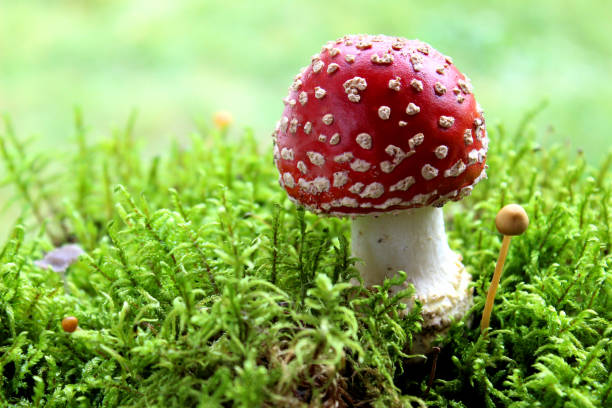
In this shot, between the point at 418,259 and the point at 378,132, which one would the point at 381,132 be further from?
the point at 418,259

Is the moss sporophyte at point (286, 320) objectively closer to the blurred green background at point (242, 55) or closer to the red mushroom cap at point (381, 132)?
the red mushroom cap at point (381, 132)

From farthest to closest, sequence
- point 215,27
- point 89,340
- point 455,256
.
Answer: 1. point 215,27
2. point 455,256
3. point 89,340

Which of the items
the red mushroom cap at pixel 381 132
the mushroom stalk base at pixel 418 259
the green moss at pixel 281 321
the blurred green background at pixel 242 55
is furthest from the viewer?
the blurred green background at pixel 242 55

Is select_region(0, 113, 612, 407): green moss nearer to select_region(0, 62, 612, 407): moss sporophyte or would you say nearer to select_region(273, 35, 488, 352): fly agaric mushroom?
select_region(0, 62, 612, 407): moss sporophyte

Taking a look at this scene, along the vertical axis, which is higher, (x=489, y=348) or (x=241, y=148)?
(x=241, y=148)

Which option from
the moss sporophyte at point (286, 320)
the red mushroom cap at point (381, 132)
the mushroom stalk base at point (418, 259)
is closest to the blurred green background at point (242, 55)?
the moss sporophyte at point (286, 320)

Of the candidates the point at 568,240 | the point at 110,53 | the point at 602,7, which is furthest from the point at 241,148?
the point at 602,7

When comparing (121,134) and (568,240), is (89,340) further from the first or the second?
(121,134)
